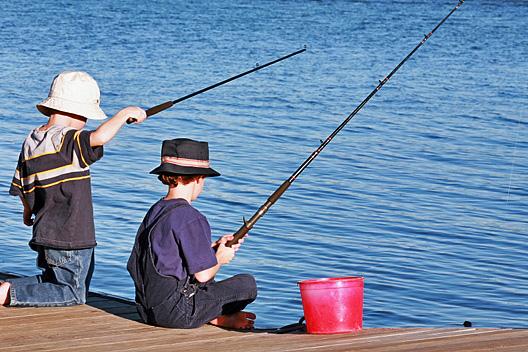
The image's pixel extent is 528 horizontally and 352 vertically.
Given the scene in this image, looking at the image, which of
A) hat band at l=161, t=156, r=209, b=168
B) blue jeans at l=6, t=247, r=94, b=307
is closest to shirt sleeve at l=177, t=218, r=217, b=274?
hat band at l=161, t=156, r=209, b=168

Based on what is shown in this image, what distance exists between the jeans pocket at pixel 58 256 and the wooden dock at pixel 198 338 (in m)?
0.24

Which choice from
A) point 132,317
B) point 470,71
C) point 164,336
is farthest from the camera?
point 470,71

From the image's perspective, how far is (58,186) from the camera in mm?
5074

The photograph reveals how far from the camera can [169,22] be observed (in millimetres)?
31766

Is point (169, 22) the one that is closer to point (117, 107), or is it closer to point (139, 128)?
point (117, 107)

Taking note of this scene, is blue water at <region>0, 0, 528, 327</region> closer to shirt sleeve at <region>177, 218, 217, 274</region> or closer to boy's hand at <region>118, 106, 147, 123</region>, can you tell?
shirt sleeve at <region>177, 218, 217, 274</region>

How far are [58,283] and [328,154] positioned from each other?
777cm

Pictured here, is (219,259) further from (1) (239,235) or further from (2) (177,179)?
(2) (177,179)

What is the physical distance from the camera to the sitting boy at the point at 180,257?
475 cm

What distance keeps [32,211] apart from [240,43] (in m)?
20.6

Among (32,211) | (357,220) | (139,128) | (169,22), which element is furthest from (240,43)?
(32,211)

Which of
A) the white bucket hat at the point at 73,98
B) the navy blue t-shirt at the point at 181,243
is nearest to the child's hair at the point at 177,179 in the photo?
the navy blue t-shirt at the point at 181,243

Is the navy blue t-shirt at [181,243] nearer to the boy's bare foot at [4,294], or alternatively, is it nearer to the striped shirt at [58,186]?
A: the striped shirt at [58,186]

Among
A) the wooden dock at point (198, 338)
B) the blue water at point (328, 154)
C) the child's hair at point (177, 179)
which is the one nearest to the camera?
the wooden dock at point (198, 338)
